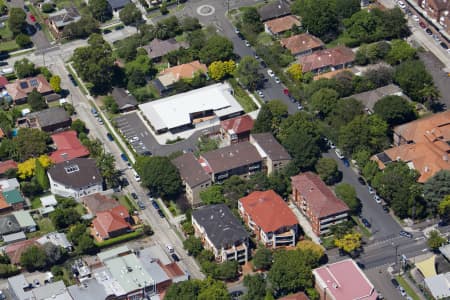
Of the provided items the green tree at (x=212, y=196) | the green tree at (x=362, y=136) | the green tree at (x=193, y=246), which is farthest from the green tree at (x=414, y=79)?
the green tree at (x=193, y=246)

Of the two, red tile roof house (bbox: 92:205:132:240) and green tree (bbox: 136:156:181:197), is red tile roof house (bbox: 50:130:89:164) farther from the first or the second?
red tile roof house (bbox: 92:205:132:240)

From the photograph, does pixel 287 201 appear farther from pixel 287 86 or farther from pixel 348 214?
pixel 287 86

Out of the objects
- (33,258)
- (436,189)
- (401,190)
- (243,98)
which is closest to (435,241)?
(436,189)

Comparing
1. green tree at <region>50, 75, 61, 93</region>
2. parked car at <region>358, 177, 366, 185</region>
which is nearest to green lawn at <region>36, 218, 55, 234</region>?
green tree at <region>50, 75, 61, 93</region>

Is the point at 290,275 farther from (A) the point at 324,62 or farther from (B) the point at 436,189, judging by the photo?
(A) the point at 324,62

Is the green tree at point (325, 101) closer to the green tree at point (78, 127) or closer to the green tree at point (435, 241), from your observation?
the green tree at point (435, 241)

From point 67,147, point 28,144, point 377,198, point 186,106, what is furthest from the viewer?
point 186,106
